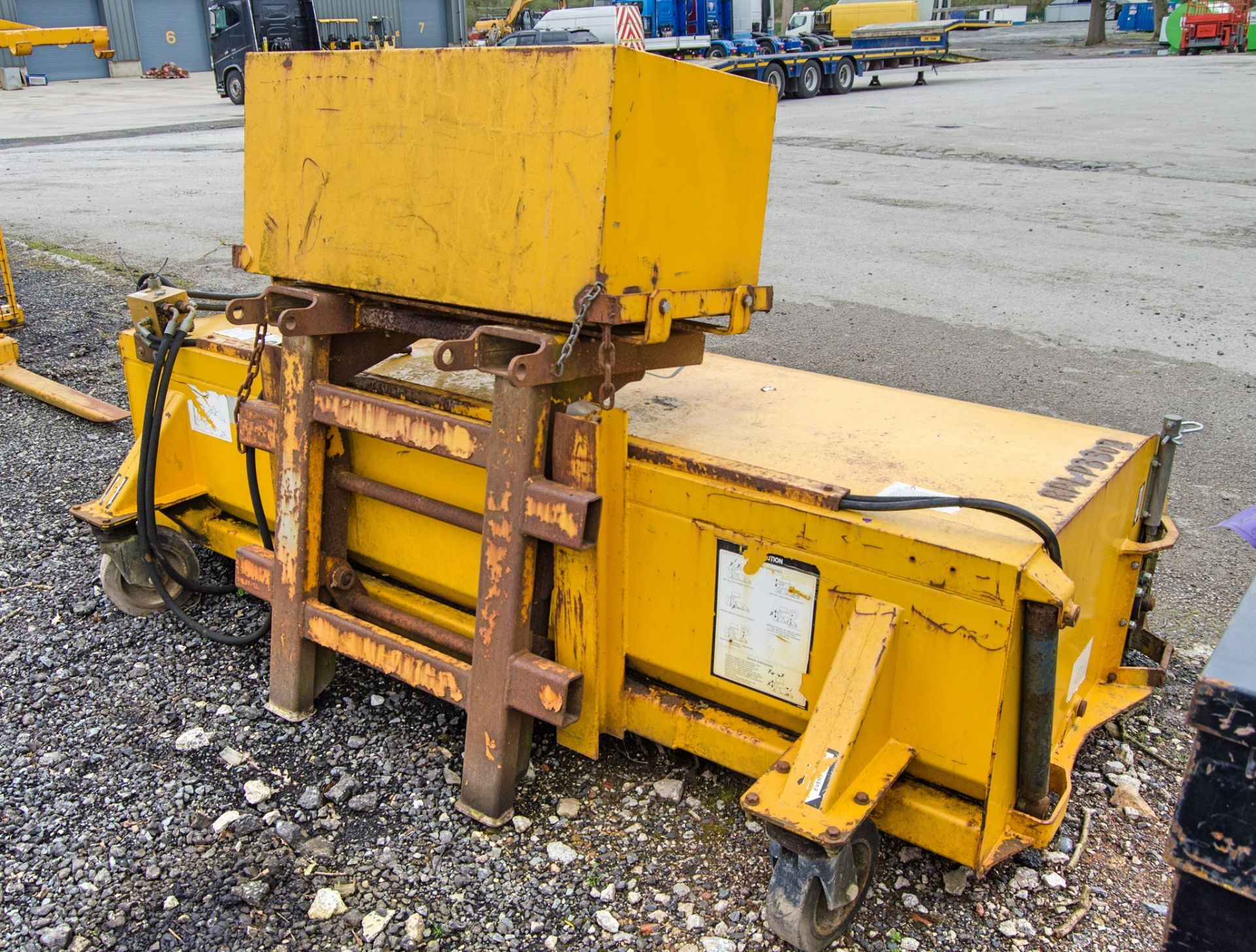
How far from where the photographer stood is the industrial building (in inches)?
1121

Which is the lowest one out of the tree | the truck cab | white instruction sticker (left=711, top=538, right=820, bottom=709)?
white instruction sticker (left=711, top=538, right=820, bottom=709)

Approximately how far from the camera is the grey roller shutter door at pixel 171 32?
1209 inches

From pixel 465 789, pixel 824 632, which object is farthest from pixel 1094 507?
pixel 465 789

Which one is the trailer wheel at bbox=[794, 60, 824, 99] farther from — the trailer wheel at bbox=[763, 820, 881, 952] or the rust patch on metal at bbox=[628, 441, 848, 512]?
the trailer wheel at bbox=[763, 820, 881, 952]

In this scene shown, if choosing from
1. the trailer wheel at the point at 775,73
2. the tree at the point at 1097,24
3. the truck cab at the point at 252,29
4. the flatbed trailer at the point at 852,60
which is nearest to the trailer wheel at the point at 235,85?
the truck cab at the point at 252,29

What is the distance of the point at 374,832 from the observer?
2.29 m

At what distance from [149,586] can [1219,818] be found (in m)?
3.02

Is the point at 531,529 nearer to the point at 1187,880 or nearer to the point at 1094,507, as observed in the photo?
the point at 1094,507

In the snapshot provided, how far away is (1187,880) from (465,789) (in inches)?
63.0

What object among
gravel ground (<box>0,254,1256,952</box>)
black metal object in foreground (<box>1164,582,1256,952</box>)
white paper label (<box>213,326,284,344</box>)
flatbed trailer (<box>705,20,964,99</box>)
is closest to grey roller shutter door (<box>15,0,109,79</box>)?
flatbed trailer (<box>705,20,964,99</box>)

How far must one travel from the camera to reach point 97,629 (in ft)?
10.3

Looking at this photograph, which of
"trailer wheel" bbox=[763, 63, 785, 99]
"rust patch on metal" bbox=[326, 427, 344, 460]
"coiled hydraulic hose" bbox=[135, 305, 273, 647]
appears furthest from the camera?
"trailer wheel" bbox=[763, 63, 785, 99]

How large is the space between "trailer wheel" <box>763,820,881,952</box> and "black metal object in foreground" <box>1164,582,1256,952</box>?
79cm

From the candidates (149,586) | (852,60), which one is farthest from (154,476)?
(852,60)
